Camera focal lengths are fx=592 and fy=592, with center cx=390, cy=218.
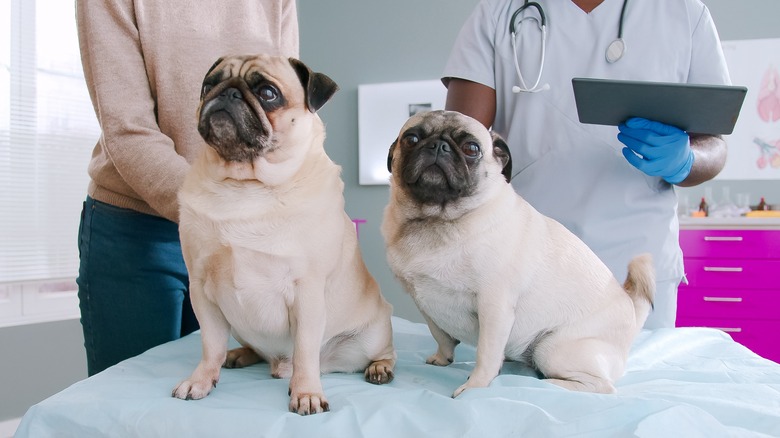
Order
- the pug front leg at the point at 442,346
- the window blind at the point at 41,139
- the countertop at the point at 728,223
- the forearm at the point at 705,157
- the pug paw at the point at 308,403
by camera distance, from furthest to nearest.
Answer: the countertop at the point at 728,223 → the window blind at the point at 41,139 → the forearm at the point at 705,157 → the pug front leg at the point at 442,346 → the pug paw at the point at 308,403

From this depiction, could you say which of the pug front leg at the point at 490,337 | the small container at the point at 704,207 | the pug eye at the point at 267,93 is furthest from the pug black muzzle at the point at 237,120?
the small container at the point at 704,207

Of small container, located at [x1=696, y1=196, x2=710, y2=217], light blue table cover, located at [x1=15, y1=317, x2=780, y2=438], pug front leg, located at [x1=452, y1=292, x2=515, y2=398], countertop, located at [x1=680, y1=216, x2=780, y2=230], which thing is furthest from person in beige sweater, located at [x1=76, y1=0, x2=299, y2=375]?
small container, located at [x1=696, y1=196, x2=710, y2=217]

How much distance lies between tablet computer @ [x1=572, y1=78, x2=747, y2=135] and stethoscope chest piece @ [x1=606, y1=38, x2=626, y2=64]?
1.14ft

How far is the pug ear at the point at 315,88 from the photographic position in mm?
1193

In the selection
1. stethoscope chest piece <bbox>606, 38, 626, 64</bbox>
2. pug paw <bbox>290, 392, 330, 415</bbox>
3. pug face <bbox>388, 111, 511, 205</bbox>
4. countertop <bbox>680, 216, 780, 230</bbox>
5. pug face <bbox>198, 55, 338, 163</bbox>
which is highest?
stethoscope chest piece <bbox>606, 38, 626, 64</bbox>

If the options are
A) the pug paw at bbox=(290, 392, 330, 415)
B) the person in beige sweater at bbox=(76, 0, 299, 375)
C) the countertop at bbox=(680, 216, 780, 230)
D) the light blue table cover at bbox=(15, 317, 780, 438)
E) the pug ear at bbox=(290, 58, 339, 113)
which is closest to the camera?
the light blue table cover at bbox=(15, 317, 780, 438)

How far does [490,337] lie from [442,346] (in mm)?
238

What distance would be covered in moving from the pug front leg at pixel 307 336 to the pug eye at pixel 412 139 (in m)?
0.38

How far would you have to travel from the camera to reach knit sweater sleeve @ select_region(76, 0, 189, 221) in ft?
4.50

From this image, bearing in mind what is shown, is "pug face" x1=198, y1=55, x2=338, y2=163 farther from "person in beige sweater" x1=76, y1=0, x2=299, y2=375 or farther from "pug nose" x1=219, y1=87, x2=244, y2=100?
"person in beige sweater" x1=76, y1=0, x2=299, y2=375

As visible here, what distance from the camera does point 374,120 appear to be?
4934 mm

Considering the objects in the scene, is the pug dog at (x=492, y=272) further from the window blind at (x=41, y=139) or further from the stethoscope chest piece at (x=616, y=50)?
the window blind at (x=41, y=139)

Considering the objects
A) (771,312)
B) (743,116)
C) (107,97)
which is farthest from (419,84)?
(107,97)

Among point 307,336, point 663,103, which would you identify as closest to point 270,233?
point 307,336
